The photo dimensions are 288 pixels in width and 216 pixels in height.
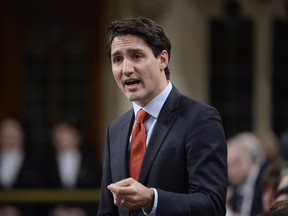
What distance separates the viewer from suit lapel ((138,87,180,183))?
4539 mm

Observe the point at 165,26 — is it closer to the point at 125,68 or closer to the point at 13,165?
the point at 13,165

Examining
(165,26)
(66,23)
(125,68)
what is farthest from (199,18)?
(125,68)

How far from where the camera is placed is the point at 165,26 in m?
13.2

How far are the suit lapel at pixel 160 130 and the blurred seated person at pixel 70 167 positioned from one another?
654 cm

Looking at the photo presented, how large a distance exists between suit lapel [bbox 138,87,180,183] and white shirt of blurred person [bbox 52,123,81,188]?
21.7 feet

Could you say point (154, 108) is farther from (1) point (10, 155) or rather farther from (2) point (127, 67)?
(1) point (10, 155)

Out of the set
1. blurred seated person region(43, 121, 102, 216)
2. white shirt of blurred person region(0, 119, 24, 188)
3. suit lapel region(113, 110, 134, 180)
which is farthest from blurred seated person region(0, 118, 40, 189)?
suit lapel region(113, 110, 134, 180)

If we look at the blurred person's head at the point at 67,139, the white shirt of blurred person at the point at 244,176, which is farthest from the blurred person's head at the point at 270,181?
the blurred person's head at the point at 67,139

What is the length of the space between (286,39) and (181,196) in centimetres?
974

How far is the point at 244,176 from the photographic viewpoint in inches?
360

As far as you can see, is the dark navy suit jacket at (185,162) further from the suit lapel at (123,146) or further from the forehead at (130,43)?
the forehead at (130,43)

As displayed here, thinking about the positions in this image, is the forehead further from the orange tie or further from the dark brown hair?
the orange tie

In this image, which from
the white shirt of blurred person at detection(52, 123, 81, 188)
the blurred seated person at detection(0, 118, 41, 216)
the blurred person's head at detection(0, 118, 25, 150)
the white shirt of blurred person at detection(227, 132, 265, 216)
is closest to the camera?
the white shirt of blurred person at detection(227, 132, 265, 216)

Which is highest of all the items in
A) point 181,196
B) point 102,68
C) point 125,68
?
point 102,68
